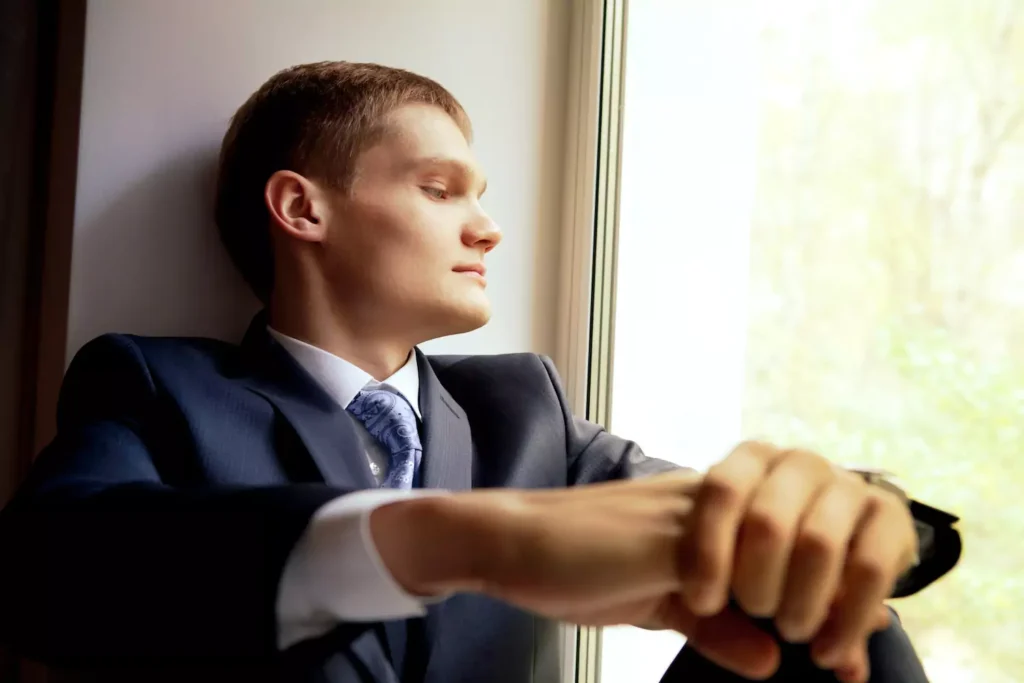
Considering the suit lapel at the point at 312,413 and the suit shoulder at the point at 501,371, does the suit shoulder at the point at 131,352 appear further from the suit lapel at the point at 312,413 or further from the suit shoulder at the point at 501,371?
the suit shoulder at the point at 501,371

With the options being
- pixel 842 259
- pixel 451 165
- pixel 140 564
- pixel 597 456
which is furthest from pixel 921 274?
pixel 140 564

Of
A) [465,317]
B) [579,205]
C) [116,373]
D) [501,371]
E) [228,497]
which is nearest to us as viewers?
[228,497]

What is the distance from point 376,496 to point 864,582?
28 centimetres

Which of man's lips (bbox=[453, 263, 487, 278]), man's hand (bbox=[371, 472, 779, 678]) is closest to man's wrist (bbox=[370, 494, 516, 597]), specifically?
man's hand (bbox=[371, 472, 779, 678])

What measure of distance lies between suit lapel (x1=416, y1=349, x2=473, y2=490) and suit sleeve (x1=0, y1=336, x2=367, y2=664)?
0.28 meters

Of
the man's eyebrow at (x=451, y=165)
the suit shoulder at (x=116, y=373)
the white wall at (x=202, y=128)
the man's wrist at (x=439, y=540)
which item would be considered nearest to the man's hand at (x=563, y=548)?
the man's wrist at (x=439, y=540)

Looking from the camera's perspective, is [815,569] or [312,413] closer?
[815,569]

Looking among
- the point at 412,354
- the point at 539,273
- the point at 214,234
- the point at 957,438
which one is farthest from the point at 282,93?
the point at 957,438

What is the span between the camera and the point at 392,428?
87cm

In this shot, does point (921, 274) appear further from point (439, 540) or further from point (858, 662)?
point (439, 540)

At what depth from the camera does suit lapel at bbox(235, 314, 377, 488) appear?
0.79 m

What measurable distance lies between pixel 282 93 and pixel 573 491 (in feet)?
2.12

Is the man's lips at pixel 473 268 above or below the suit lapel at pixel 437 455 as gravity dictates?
above

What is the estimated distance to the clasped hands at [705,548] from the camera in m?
0.46
